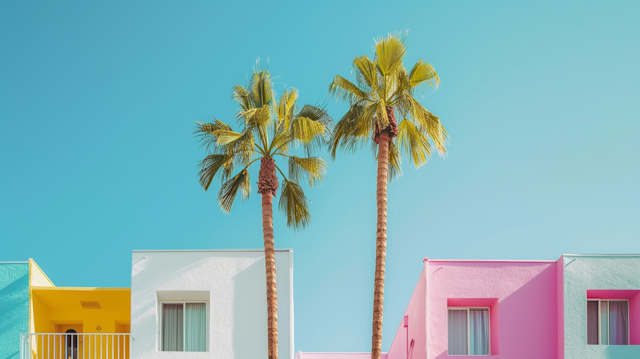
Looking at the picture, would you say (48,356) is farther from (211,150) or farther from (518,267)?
(518,267)

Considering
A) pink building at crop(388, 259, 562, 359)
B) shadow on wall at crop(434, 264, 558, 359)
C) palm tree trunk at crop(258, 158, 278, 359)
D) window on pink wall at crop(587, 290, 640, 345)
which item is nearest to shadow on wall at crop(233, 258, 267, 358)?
palm tree trunk at crop(258, 158, 278, 359)

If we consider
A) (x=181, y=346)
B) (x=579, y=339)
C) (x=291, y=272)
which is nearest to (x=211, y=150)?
(x=291, y=272)

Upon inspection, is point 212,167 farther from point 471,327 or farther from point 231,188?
point 471,327

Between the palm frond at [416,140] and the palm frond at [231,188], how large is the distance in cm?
467


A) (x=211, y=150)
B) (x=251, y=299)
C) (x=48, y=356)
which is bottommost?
(x=48, y=356)

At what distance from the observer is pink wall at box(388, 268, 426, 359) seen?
21.8 meters

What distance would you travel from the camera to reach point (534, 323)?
20859 mm

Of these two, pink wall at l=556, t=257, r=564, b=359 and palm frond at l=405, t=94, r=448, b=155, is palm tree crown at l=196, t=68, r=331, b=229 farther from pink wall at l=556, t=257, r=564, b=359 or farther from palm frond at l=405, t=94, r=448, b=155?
pink wall at l=556, t=257, r=564, b=359

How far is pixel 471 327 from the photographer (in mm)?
21688

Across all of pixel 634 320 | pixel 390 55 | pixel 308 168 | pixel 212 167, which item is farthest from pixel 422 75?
pixel 634 320

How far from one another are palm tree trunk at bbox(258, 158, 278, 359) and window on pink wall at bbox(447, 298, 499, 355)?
5014 millimetres

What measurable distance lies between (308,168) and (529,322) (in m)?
7.50

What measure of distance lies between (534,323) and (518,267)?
1584mm

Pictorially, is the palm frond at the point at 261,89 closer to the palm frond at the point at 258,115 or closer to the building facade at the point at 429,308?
the palm frond at the point at 258,115
